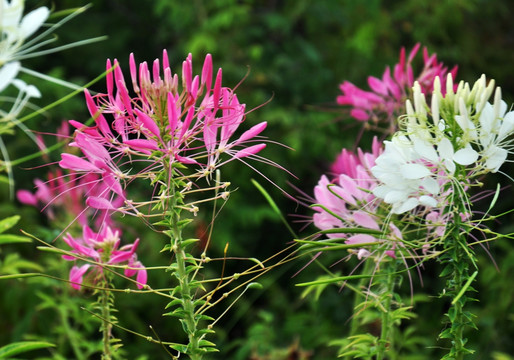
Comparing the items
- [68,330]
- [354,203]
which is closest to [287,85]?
[68,330]

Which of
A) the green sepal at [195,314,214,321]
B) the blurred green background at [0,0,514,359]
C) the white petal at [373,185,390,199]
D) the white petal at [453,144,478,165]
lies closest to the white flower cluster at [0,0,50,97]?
the green sepal at [195,314,214,321]

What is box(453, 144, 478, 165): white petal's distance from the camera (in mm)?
1000

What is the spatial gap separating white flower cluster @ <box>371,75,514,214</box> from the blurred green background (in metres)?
2.11

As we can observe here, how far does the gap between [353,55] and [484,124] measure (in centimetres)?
352

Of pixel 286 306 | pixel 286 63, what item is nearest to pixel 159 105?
pixel 286 306

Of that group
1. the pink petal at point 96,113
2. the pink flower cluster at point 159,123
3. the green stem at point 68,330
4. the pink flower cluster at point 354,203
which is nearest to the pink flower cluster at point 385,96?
the pink flower cluster at point 354,203

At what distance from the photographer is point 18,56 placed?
1.29 m

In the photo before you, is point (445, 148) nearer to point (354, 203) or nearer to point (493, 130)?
point (493, 130)

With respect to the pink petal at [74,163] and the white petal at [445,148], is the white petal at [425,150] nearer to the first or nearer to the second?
the white petal at [445,148]

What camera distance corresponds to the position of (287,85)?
166 inches

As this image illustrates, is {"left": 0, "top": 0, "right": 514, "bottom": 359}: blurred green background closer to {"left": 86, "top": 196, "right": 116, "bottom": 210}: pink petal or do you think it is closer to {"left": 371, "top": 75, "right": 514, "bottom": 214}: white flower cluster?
{"left": 86, "top": 196, "right": 116, "bottom": 210}: pink petal

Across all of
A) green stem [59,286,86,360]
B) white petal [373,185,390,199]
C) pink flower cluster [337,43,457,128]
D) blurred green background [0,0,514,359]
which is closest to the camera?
white petal [373,185,390,199]

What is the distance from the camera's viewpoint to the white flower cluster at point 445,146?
3.35 feet

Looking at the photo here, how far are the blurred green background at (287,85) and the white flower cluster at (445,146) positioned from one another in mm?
2114
